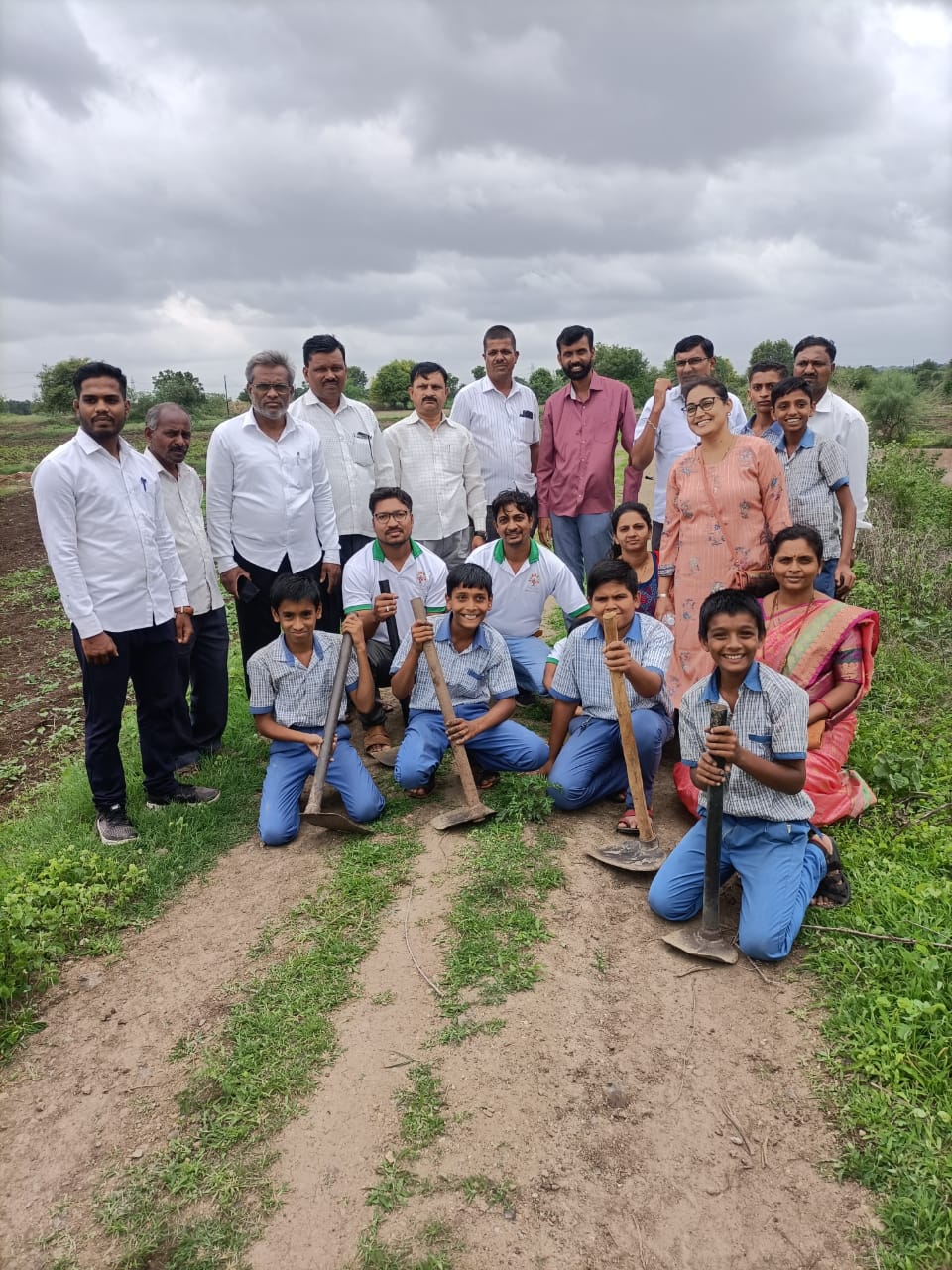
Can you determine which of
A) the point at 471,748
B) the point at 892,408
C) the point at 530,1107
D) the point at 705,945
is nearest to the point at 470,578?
the point at 471,748

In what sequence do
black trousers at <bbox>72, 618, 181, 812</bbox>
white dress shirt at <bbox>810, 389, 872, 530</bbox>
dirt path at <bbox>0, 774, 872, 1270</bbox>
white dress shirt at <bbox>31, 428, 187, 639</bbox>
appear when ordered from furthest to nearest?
white dress shirt at <bbox>810, 389, 872, 530</bbox>
black trousers at <bbox>72, 618, 181, 812</bbox>
white dress shirt at <bbox>31, 428, 187, 639</bbox>
dirt path at <bbox>0, 774, 872, 1270</bbox>

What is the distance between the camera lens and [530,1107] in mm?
2682

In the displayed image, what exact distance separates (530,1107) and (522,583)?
3.16 meters

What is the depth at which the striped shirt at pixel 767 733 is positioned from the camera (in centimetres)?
339

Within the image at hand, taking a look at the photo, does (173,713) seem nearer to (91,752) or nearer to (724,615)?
(91,752)

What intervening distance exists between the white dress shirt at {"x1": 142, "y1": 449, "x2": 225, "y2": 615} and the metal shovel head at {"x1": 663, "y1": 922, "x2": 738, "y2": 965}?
324cm

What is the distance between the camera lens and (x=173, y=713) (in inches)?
192

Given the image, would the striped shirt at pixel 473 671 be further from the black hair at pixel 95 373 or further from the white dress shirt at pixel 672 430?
the black hair at pixel 95 373

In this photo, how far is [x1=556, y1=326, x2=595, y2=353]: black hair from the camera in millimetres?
5621

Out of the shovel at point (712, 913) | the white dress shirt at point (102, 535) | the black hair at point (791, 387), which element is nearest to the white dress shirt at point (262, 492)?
the white dress shirt at point (102, 535)

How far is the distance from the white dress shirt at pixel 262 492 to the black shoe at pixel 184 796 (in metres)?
1.31

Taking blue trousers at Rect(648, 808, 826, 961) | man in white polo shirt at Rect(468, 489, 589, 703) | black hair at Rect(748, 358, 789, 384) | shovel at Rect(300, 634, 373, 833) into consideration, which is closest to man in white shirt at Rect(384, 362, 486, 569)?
man in white polo shirt at Rect(468, 489, 589, 703)

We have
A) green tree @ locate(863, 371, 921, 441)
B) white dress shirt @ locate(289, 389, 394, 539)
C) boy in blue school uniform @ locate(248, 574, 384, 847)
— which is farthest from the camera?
green tree @ locate(863, 371, 921, 441)

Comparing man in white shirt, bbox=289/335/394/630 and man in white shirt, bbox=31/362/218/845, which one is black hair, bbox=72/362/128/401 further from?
man in white shirt, bbox=289/335/394/630
